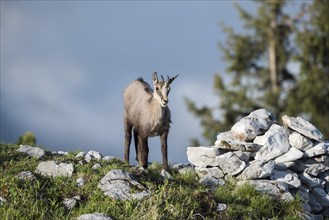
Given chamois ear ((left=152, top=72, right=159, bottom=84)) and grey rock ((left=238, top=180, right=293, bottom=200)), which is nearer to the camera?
grey rock ((left=238, top=180, right=293, bottom=200))

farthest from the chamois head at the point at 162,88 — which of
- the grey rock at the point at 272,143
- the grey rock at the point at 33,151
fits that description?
the grey rock at the point at 33,151

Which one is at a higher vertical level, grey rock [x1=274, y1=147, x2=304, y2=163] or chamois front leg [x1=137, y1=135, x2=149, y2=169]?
chamois front leg [x1=137, y1=135, x2=149, y2=169]

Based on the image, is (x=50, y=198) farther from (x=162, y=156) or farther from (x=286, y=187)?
(x=286, y=187)

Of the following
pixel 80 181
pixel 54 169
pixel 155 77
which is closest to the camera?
pixel 80 181

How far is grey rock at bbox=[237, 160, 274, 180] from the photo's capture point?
12.5 meters

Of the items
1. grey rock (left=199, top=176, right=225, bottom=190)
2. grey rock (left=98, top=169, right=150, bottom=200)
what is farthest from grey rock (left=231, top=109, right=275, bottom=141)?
grey rock (left=98, top=169, right=150, bottom=200)

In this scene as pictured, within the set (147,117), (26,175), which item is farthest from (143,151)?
(26,175)

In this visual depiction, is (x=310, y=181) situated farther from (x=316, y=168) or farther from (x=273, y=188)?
(x=273, y=188)

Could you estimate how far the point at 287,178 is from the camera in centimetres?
1298

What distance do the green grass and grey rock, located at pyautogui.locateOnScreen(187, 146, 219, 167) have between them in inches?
37.7

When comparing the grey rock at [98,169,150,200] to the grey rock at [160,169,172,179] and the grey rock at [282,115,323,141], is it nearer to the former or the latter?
the grey rock at [160,169,172,179]

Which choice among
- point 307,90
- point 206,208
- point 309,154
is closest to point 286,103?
point 307,90

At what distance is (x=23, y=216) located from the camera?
9.98 m

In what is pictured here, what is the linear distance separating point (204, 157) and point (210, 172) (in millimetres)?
563
